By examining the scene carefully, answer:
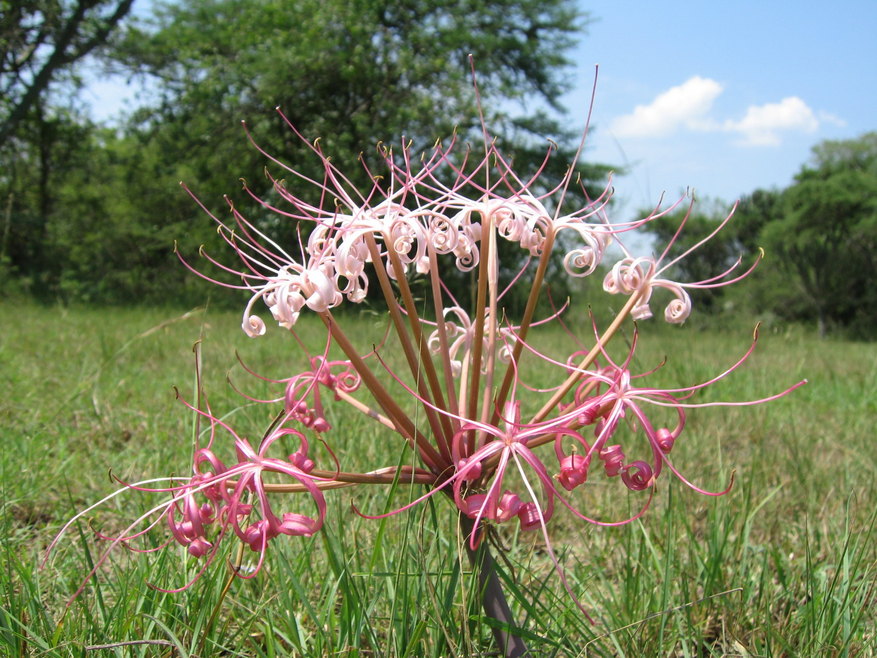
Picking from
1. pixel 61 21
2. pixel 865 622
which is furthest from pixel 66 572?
pixel 61 21

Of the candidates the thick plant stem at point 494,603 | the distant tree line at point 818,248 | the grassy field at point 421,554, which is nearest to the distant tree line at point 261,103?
the distant tree line at point 818,248

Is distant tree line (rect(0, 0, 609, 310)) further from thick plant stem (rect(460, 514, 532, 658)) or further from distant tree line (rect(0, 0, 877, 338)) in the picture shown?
thick plant stem (rect(460, 514, 532, 658))

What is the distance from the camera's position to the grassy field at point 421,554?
1247 mm

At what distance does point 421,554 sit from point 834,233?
78.6 feet

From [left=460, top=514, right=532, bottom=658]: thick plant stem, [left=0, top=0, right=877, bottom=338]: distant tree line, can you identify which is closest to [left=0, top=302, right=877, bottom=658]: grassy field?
[left=460, top=514, right=532, bottom=658]: thick plant stem

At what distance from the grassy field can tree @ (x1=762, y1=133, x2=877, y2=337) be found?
61.1 ft

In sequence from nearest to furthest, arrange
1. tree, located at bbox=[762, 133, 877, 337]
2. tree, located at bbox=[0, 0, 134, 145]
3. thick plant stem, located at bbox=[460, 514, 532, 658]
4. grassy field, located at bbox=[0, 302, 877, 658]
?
1. thick plant stem, located at bbox=[460, 514, 532, 658]
2. grassy field, located at bbox=[0, 302, 877, 658]
3. tree, located at bbox=[0, 0, 134, 145]
4. tree, located at bbox=[762, 133, 877, 337]

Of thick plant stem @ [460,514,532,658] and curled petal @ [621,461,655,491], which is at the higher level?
curled petal @ [621,461,655,491]

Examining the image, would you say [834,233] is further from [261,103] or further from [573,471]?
[573,471]

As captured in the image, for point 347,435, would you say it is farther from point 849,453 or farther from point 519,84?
point 519,84

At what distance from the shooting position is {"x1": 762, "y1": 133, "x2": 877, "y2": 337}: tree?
2005 centimetres

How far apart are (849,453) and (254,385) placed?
3.10 meters

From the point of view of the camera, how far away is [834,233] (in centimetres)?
2045

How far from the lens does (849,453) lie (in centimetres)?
286
